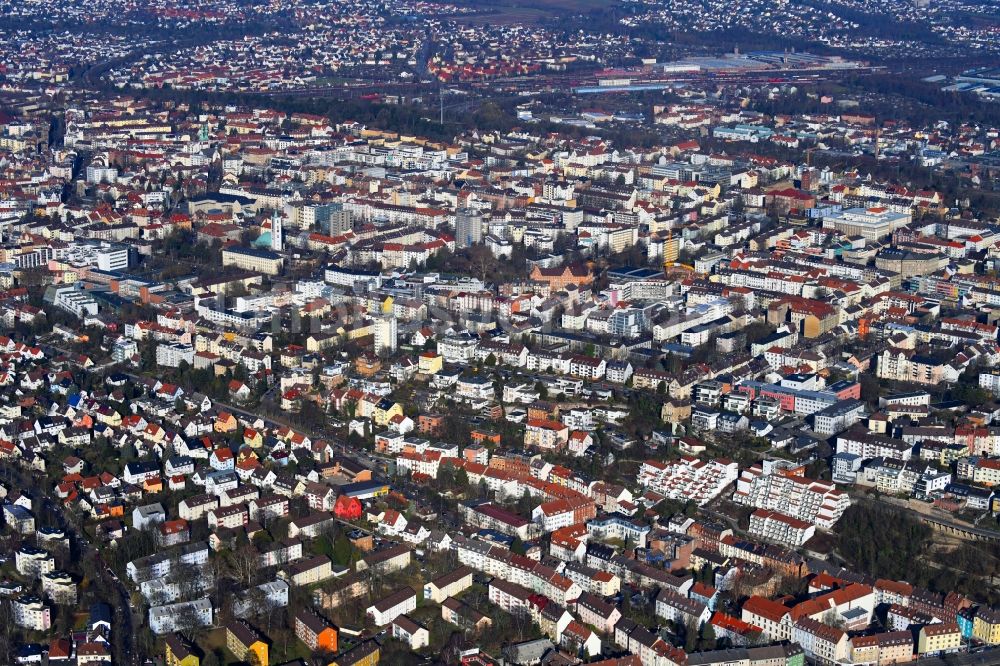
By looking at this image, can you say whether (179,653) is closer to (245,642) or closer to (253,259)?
(245,642)

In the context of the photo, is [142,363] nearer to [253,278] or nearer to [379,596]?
[253,278]

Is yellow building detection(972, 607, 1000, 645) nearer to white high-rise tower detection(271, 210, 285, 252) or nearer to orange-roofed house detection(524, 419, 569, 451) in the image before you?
orange-roofed house detection(524, 419, 569, 451)

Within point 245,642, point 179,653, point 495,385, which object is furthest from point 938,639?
point 495,385

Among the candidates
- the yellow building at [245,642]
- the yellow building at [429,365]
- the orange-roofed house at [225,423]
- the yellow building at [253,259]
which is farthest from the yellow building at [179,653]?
the yellow building at [253,259]

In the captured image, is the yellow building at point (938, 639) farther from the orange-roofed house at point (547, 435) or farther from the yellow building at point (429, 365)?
the yellow building at point (429, 365)

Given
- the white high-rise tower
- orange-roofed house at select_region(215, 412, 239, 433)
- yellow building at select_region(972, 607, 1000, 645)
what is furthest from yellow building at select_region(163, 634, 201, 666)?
the white high-rise tower

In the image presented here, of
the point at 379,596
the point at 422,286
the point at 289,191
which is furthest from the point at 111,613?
the point at 289,191

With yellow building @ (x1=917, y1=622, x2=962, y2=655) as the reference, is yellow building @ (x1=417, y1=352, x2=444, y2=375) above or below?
above
